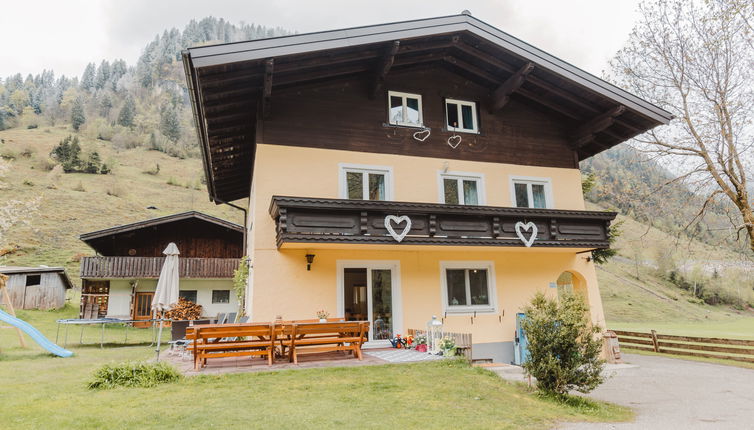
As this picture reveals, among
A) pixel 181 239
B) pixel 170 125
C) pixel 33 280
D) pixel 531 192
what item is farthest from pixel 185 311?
pixel 170 125

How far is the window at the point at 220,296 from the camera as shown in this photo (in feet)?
80.2

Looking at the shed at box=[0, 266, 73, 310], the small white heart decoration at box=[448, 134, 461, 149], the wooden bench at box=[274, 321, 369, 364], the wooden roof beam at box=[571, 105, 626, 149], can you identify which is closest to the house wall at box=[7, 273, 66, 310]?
the shed at box=[0, 266, 73, 310]

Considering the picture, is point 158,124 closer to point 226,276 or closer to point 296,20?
point 226,276

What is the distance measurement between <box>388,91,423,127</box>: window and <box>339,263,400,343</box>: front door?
4116 mm

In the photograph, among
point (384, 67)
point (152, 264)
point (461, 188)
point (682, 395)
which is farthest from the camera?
point (152, 264)

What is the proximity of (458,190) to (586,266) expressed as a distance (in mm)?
4625

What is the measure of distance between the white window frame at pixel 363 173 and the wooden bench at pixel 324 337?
3647mm

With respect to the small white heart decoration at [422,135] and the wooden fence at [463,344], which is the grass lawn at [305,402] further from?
the small white heart decoration at [422,135]

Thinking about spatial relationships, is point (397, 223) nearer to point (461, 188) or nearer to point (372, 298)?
point (372, 298)

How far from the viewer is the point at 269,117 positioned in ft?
36.2

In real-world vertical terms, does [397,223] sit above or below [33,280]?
above

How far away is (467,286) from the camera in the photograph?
11961mm

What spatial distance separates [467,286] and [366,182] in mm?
3978

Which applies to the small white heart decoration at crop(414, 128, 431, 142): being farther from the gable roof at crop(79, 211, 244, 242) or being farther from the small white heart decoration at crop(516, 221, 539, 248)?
the gable roof at crop(79, 211, 244, 242)
